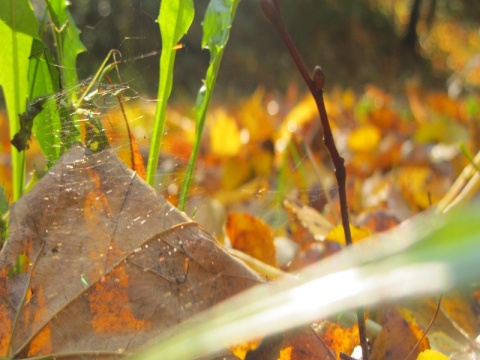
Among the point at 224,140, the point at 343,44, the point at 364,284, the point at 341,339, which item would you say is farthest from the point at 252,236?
the point at 343,44

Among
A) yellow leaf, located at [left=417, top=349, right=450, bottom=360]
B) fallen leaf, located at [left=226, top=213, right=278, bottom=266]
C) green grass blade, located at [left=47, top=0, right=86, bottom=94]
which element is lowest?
fallen leaf, located at [left=226, top=213, right=278, bottom=266]

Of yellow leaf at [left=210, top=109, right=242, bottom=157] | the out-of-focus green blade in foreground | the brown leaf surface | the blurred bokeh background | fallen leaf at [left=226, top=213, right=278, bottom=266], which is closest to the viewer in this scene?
the out-of-focus green blade in foreground

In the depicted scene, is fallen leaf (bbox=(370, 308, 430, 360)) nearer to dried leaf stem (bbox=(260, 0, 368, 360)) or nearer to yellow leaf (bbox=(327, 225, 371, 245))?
dried leaf stem (bbox=(260, 0, 368, 360))

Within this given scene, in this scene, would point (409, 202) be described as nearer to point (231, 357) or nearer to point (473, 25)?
point (231, 357)

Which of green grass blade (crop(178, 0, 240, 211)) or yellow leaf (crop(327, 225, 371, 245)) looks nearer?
green grass blade (crop(178, 0, 240, 211))

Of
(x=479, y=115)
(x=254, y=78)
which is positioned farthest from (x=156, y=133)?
(x=254, y=78)

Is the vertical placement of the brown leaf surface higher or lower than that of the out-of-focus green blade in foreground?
lower

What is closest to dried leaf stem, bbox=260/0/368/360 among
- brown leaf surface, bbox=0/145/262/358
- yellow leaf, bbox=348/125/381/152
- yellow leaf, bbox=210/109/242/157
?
brown leaf surface, bbox=0/145/262/358

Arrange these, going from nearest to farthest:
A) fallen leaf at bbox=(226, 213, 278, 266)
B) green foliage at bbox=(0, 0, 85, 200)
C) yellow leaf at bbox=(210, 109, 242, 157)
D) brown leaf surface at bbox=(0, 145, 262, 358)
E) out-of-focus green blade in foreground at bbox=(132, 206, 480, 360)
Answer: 1. out-of-focus green blade in foreground at bbox=(132, 206, 480, 360)
2. brown leaf surface at bbox=(0, 145, 262, 358)
3. green foliage at bbox=(0, 0, 85, 200)
4. fallen leaf at bbox=(226, 213, 278, 266)
5. yellow leaf at bbox=(210, 109, 242, 157)
